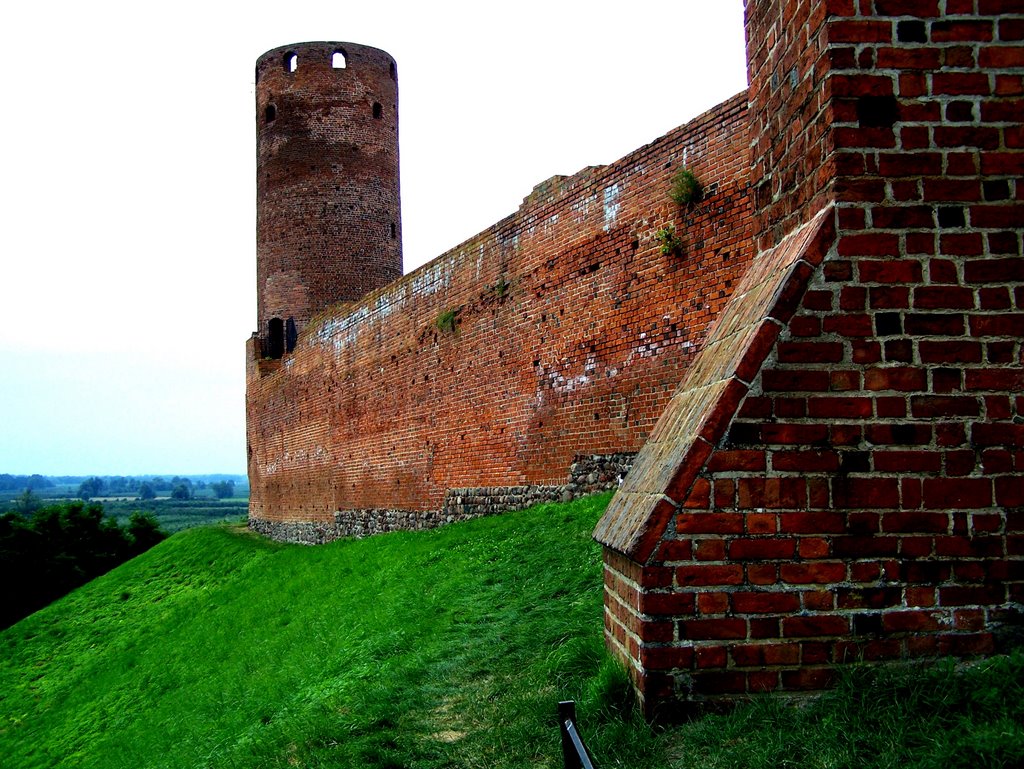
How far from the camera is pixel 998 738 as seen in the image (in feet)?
7.54

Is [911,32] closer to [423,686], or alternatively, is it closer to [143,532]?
[423,686]

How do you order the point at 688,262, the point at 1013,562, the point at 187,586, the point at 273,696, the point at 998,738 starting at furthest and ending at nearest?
the point at 187,586, the point at 688,262, the point at 273,696, the point at 1013,562, the point at 998,738

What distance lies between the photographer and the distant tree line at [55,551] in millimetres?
27750

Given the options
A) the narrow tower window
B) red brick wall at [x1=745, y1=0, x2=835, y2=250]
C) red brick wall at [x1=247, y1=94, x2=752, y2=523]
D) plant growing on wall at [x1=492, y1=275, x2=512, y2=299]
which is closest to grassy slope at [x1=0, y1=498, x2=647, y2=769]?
red brick wall at [x1=247, y1=94, x2=752, y2=523]

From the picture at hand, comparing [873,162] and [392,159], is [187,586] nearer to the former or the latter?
[392,159]

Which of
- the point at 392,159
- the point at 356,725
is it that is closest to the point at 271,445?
the point at 392,159

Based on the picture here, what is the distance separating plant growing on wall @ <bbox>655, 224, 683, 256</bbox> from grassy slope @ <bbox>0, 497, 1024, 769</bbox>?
2.72m

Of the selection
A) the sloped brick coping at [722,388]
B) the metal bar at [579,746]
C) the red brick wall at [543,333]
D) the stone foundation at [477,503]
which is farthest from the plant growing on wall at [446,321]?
the metal bar at [579,746]

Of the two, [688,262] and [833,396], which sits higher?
[688,262]

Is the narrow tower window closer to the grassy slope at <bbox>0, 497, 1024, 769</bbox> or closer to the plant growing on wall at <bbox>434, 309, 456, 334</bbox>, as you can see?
the grassy slope at <bbox>0, 497, 1024, 769</bbox>

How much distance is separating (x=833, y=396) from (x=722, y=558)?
1.89 feet

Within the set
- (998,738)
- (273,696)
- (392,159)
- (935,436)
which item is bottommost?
(273,696)

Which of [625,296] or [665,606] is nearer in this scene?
[665,606]

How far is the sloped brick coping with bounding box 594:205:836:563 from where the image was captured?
279 cm
